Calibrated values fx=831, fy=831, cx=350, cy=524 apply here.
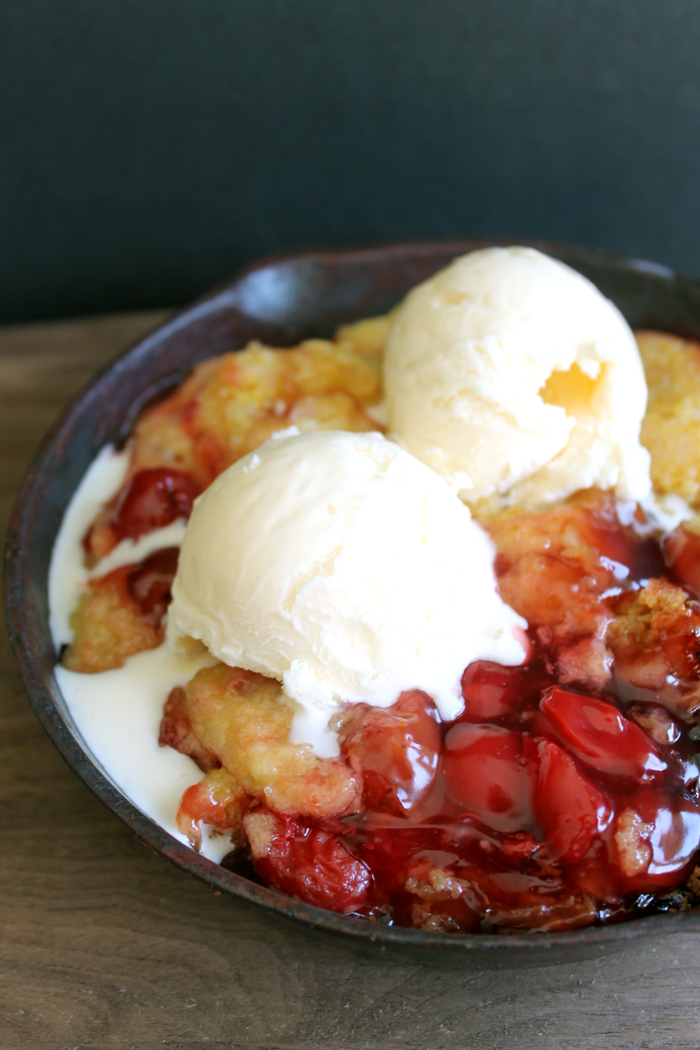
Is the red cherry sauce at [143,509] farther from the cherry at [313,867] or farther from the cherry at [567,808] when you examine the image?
the cherry at [567,808]

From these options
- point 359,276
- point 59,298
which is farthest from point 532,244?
point 59,298

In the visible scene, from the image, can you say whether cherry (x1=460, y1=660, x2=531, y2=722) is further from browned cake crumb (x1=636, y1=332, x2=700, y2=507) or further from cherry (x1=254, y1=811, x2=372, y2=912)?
browned cake crumb (x1=636, y1=332, x2=700, y2=507)

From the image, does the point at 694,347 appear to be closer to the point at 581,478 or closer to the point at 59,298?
the point at 581,478

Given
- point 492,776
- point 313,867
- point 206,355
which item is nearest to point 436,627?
point 492,776

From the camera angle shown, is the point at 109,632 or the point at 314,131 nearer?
the point at 109,632

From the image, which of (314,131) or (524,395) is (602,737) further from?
(314,131)
